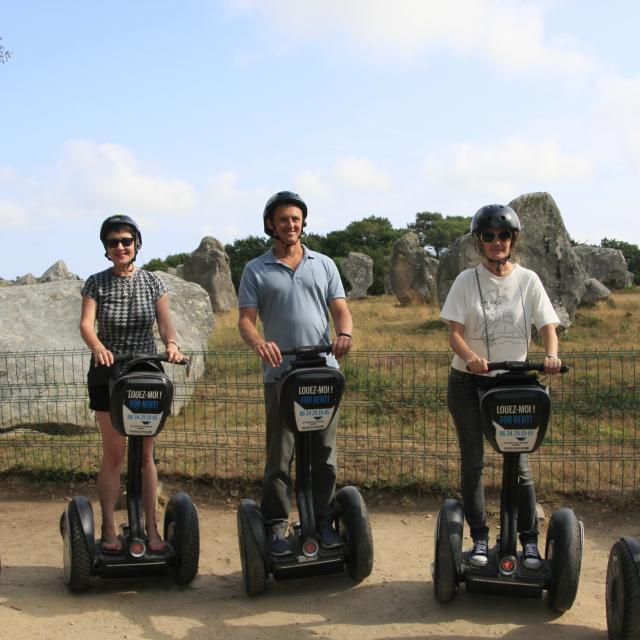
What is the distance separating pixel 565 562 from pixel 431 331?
41.9ft

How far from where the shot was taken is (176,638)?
4086mm

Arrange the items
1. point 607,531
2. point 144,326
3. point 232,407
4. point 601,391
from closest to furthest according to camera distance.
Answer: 1. point 144,326
2. point 607,531
3. point 601,391
4. point 232,407

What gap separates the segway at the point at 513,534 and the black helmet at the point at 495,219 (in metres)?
0.74

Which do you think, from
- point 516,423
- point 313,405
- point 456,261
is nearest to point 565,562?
point 516,423

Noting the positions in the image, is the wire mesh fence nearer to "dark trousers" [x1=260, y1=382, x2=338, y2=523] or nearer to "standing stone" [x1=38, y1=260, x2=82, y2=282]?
"dark trousers" [x1=260, y1=382, x2=338, y2=523]

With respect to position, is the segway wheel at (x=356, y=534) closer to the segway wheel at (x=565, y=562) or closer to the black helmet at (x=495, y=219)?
the segway wheel at (x=565, y=562)

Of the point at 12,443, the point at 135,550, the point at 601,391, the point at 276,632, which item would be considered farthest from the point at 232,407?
the point at 276,632

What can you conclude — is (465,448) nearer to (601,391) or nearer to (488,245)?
(488,245)

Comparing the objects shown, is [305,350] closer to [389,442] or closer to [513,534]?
[513,534]

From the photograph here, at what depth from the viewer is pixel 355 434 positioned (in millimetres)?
6961

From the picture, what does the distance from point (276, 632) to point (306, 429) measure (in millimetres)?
1006

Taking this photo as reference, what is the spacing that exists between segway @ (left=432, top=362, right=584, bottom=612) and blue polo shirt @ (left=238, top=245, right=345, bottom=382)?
98 cm

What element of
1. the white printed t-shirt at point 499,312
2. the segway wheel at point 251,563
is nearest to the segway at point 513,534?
the white printed t-shirt at point 499,312

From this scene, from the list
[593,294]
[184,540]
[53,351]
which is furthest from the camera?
[593,294]
